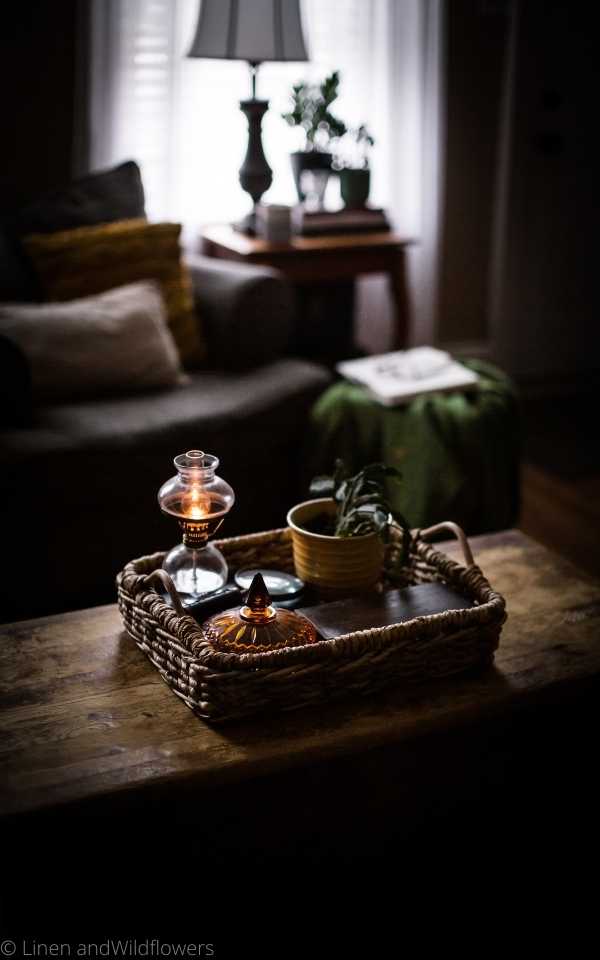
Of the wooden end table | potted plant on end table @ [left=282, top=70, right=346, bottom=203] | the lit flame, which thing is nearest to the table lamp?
potted plant on end table @ [left=282, top=70, right=346, bottom=203]

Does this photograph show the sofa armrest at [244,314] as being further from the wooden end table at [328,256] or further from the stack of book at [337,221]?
A: the stack of book at [337,221]

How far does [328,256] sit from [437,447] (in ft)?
3.03

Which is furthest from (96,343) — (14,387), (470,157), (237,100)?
(470,157)

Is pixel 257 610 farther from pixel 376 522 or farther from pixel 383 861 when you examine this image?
pixel 383 861

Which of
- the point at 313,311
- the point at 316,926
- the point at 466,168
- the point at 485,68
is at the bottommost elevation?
the point at 316,926

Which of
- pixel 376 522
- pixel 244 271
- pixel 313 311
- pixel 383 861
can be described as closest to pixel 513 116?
pixel 313 311

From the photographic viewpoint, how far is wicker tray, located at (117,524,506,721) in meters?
1.31

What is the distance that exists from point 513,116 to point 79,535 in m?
2.44

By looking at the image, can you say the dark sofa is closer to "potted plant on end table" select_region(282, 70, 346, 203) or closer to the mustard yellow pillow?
the mustard yellow pillow

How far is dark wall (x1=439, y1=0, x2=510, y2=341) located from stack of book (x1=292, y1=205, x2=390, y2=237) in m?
0.75

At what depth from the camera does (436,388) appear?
259cm

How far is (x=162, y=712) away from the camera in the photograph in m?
1.36

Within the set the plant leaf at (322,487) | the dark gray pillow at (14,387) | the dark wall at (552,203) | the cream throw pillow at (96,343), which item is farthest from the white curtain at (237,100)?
the plant leaf at (322,487)

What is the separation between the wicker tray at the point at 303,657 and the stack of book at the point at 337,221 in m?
1.89
